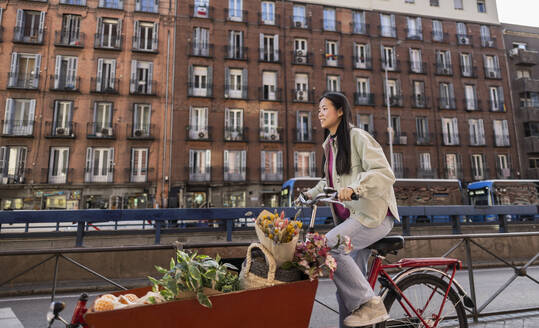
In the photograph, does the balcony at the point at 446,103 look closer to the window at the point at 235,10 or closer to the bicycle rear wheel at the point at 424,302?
the window at the point at 235,10

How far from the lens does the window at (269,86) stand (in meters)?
27.7

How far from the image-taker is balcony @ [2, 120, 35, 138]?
22422 mm

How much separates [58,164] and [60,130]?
8.43 ft

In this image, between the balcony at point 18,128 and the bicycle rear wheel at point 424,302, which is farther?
the balcony at point 18,128

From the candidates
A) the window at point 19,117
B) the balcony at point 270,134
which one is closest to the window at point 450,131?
the balcony at point 270,134

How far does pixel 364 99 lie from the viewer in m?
29.5

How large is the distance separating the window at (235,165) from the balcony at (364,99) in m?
12.1

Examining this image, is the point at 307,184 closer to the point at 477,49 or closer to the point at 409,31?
the point at 409,31

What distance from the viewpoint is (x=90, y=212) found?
25.1 feet

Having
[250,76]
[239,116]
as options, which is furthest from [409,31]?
[239,116]

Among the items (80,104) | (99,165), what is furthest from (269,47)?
(99,165)

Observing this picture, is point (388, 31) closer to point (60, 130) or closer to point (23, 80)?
point (60, 130)

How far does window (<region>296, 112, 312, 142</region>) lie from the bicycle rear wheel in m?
24.7

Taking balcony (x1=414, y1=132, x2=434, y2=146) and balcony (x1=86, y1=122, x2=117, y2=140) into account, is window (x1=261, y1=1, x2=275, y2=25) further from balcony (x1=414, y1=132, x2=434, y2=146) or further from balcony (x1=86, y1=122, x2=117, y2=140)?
balcony (x1=414, y1=132, x2=434, y2=146)
